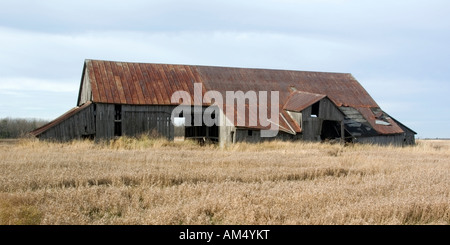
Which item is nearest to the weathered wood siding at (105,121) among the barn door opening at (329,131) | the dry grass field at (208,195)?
the dry grass field at (208,195)

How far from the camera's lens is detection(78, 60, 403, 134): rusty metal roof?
2831 centimetres

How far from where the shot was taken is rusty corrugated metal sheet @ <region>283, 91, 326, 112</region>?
29.0m

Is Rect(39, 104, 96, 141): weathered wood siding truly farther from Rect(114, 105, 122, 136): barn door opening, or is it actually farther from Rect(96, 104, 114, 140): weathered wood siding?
Rect(114, 105, 122, 136): barn door opening

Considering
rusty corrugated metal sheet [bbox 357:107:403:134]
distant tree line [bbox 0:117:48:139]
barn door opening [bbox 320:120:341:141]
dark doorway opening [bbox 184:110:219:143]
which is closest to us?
dark doorway opening [bbox 184:110:219:143]

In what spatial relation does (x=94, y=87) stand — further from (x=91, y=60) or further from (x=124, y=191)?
(x=124, y=191)

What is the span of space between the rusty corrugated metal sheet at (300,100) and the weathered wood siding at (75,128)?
41.4ft

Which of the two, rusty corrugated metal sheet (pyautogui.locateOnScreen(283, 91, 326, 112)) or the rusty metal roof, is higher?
the rusty metal roof

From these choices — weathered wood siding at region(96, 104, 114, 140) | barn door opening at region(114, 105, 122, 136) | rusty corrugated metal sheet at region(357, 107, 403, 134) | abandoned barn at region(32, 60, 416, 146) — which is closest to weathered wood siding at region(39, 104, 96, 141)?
abandoned barn at region(32, 60, 416, 146)

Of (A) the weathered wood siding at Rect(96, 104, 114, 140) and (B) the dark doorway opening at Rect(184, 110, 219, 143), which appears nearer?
(A) the weathered wood siding at Rect(96, 104, 114, 140)

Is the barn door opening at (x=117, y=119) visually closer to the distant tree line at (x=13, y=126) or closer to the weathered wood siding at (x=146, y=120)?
the weathered wood siding at (x=146, y=120)

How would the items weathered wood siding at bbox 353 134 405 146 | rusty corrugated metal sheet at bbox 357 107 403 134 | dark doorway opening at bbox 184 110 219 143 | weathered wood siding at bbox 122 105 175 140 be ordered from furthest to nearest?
rusty corrugated metal sheet at bbox 357 107 403 134
weathered wood siding at bbox 353 134 405 146
dark doorway opening at bbox 184 110 219 143
weathered wood siding at bbox 122 105 175 140

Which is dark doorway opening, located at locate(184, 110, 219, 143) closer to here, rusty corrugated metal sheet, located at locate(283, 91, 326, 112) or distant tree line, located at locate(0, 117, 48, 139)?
rusty corrugated metal sheet, located at locate(283, 91, 326, 112)

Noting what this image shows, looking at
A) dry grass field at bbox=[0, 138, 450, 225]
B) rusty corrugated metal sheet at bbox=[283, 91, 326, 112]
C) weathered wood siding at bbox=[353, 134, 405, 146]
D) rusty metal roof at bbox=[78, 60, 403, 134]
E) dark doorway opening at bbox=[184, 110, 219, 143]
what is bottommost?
weathered wood siding at bbox=[353, 134, 405, 146]
